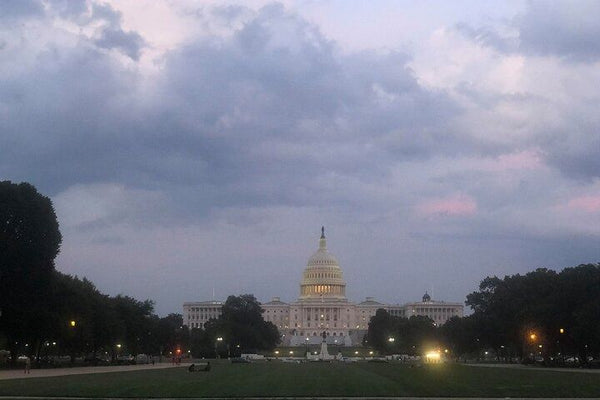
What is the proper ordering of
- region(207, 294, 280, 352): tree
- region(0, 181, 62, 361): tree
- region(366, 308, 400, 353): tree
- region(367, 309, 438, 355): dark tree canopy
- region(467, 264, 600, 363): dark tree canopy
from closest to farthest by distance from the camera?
region(0, 181, 62, 361): tree → region(467, 264, 600, 363): dark tree canopy → region(207, 294, 280, 352): tree → region(367, 309, 438, 355): dark tree canopy → region(366, 308, 400, 353): tree

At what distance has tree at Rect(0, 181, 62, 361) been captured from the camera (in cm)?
6762

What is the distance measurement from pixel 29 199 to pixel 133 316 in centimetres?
5183

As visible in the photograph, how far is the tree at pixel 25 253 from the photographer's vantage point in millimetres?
67625

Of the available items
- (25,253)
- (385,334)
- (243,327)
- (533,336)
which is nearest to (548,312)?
(533,336)

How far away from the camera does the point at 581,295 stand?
91000 millimetres

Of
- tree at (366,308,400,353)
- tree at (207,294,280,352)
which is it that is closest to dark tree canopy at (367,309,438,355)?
tree at (366,308,400,353)

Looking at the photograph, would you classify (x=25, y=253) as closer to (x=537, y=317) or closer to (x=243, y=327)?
(x=537, y=317)

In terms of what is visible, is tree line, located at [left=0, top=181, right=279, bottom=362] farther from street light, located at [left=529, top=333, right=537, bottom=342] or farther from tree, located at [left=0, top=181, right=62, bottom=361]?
street light, located at [left=529, top=333, right=537, bottom=342]

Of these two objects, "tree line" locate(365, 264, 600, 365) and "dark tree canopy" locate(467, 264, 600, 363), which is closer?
"dark tree canopy" locate(467, 264, 600, 363)

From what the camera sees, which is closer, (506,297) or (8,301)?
(8,301)

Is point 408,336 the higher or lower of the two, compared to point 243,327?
lower

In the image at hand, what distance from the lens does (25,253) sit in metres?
68.3

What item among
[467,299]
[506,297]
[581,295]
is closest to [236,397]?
[581,295]

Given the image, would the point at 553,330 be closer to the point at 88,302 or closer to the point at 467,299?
the point at 467,299
